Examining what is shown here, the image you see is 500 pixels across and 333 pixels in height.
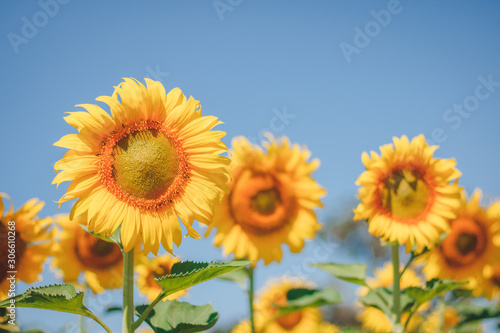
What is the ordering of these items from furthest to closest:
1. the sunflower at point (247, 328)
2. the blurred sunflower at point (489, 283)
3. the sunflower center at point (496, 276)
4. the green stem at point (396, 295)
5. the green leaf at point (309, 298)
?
the sunflower at point (247, 328), the sunflower center at point (496, 276), the blurred sunflower at point (489, 283), the green leaf at point (309, 298), the green stem at point (396, 295)

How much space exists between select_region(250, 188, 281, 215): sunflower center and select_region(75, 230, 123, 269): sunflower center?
4.99ft

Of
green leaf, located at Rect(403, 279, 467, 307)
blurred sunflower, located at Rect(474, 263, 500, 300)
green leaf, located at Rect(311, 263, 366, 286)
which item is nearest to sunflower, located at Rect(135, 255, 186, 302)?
green leaf, located at Rect(311, 263, 366, 286)

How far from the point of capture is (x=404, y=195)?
4.29m

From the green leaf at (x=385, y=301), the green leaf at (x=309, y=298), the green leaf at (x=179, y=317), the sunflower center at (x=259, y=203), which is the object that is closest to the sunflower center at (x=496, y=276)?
the green leaf at (x=385, y=301)

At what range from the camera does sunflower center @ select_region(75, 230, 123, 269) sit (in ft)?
16.6

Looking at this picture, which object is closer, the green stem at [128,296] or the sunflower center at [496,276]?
the green stem at [128,296]

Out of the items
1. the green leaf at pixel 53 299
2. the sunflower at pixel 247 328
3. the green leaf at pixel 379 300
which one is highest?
the sunflower at pixel 247 328

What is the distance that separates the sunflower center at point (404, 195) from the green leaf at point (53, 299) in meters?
2.80

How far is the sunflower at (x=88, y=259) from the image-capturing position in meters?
4.98

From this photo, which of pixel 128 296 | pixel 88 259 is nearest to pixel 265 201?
pixel 88 259

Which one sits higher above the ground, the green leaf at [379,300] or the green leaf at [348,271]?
the green leaf at [348,271]

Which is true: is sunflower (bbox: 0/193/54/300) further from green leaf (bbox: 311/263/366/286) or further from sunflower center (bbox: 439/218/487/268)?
sunflower center (bbox: 439/218/487/268)

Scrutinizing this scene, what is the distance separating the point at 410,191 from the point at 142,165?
8.77 ft

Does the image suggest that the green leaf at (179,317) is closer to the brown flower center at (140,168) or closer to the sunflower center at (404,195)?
the brown flower center at (140,168)
